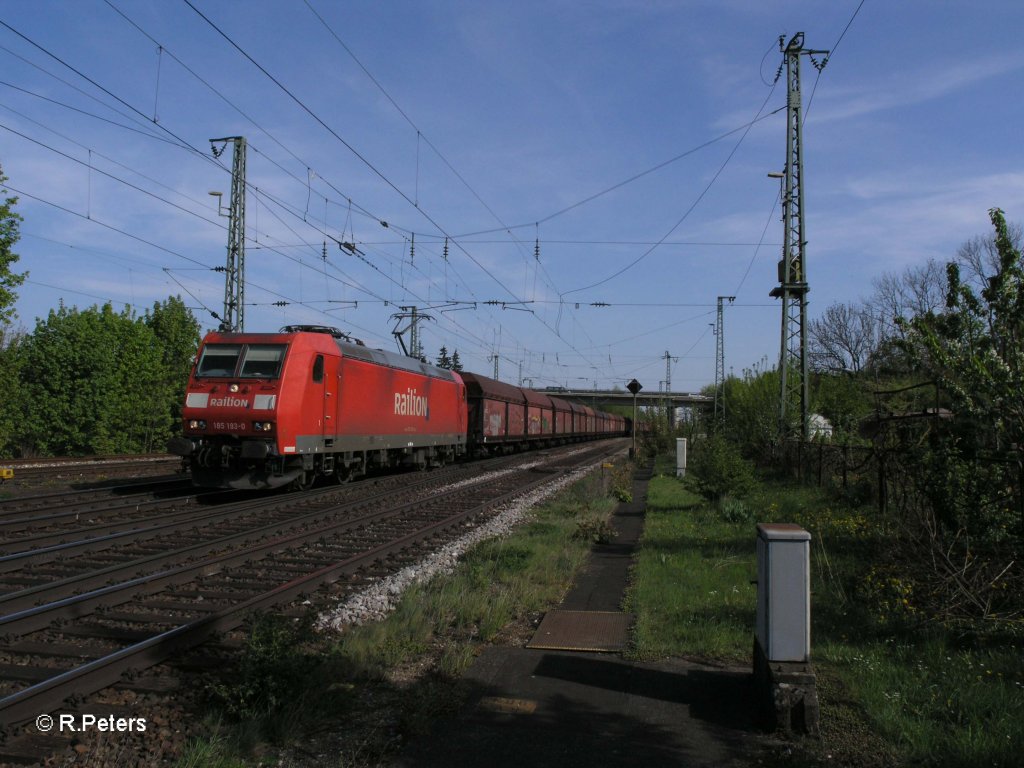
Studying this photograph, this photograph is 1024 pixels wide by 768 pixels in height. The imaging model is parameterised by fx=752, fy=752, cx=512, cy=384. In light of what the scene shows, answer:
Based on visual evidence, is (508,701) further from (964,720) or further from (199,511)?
(199,511)

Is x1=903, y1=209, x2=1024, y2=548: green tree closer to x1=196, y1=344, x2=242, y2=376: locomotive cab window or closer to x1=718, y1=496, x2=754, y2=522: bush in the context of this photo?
x1=718, y1=496, x2=754, y2=522: bush

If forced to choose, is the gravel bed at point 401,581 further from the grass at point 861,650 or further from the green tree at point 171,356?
the green tree at point 171,356

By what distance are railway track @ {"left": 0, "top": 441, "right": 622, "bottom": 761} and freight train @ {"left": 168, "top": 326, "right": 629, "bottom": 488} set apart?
103 centimetres

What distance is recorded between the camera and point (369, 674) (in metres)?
5.32

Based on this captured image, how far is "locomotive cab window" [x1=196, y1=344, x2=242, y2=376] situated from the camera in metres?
14.7

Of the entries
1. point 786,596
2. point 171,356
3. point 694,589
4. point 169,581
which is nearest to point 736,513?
point 694,589

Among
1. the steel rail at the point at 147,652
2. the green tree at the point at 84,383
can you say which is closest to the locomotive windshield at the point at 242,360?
the steel rail at the point at 147,652

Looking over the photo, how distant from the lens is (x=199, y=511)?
42.1ft

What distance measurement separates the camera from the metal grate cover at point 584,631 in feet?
19.4

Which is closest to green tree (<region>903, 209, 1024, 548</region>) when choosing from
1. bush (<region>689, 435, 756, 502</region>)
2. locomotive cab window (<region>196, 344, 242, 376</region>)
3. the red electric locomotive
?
bush (<region>689, 435, 756, 502</region>)

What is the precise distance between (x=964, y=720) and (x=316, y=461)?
14108mm

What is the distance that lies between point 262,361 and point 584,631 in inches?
401

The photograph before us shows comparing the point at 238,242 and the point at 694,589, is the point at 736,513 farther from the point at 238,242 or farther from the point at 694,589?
the point at 238,242

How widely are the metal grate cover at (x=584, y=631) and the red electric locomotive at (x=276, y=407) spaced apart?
8718 millimetres
